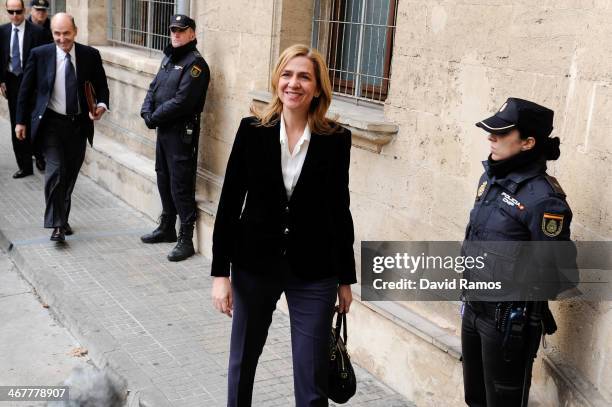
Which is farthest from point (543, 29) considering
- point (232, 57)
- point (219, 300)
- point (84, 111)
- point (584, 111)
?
point (84, 111)

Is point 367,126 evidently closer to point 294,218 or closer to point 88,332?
point 294,218

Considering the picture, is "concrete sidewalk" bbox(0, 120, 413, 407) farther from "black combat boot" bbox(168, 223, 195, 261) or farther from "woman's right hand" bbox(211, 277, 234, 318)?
"woman's right hand" bbox(211, 277, 234, 318)

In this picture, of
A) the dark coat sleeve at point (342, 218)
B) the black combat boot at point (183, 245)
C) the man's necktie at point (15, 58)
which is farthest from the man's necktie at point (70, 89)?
the dark coat sleeve at point (342, 218)

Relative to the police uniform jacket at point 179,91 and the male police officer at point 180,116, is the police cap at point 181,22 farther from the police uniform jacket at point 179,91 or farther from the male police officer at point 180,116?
the police uniform jacket at point 179,91

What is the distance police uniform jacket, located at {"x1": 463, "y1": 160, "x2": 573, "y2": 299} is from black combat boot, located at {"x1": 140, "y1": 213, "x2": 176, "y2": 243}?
14.6 ft

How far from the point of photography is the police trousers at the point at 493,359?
11.1 ft

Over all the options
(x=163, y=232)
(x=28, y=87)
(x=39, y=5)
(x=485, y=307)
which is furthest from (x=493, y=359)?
(x=39, y=5)

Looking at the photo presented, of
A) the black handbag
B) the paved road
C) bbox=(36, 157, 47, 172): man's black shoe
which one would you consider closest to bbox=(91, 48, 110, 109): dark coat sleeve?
the paved road

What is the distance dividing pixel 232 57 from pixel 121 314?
2.55m

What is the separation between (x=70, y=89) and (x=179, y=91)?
3.51 ft

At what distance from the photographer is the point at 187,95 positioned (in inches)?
265

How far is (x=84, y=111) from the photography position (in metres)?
7.15

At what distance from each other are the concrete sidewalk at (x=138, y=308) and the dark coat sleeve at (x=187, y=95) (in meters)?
1.33

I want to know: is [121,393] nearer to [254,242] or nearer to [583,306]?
[254,242]
